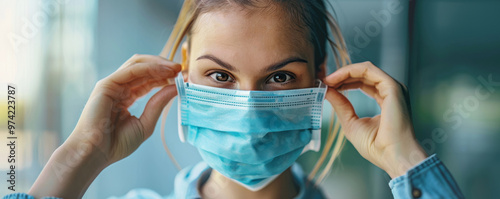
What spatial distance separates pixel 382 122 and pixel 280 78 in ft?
0.91

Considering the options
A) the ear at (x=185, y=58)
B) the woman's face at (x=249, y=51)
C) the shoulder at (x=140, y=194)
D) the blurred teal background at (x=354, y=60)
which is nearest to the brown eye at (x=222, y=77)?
the woman's face at (x=249, y=51)

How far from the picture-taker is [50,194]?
0.96 metres

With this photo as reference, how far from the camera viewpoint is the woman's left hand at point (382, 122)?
3.40ft

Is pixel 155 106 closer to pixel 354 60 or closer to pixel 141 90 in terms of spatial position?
pixel 141 90

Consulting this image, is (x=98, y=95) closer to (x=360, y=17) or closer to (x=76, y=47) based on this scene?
(x=76, y=47)

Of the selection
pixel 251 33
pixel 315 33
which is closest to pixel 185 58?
pixel 251 33

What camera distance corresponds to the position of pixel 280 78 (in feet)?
3.46

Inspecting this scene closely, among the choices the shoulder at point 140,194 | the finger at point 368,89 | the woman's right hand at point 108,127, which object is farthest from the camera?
the shoulder at point 140,194

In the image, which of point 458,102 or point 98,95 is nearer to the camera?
point 98,95

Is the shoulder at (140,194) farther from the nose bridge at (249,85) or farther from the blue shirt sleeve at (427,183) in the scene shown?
the blue shirt sleeve at (427,183)

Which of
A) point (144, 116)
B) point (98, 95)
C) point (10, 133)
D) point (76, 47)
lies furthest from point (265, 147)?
point (10, 133)

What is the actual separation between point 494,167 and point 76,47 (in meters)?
1.28

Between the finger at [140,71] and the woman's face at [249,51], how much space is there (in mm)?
75

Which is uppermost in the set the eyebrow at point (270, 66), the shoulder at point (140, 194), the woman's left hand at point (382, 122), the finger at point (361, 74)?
the eyebrow at point (270, 66)
